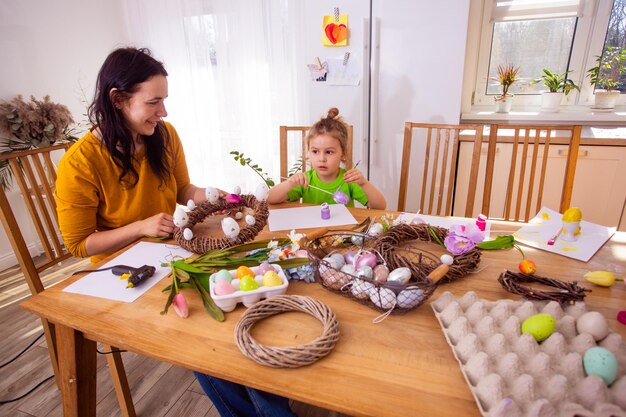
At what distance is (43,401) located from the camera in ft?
4.97

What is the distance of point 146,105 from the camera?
1210 mm

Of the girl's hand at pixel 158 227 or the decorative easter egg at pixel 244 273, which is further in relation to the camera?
the girl's hand at pixel 158 227

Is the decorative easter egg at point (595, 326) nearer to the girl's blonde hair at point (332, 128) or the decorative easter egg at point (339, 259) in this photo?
the decorative easter egg at point (339, 259)

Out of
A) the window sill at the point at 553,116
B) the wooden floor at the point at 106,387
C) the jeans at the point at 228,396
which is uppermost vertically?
the window sill at the point at 553,116

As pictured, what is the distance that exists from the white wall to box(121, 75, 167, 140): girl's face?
1932mm

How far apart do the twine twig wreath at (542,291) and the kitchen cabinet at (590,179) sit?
169cm

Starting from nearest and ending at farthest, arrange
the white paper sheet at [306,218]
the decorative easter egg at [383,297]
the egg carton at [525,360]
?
the egg carton at [525,360], the decorative easter egg at [383,297], the white paper sheet at [306,218]

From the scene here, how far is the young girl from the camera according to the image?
61.4 inches

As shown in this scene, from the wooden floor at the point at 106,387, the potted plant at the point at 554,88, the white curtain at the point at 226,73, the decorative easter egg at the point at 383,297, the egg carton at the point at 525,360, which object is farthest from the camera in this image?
the white curtain at the point at 226,73

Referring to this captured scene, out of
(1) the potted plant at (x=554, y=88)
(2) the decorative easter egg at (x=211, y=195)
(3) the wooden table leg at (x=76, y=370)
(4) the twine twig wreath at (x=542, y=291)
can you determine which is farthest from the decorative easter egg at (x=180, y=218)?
(1) the potted plant at (x=554, y=88)

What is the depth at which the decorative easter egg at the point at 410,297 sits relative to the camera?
0.73 m

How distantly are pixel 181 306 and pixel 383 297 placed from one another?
1.44 feet

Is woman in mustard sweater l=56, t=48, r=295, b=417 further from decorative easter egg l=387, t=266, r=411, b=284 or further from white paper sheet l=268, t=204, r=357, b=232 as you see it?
decorative easter egg l=387, t=266, r=411, b=284

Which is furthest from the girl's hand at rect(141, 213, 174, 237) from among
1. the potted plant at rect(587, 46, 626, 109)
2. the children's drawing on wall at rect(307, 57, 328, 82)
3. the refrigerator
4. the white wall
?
the potted plant at rect(587, 46, 626, 109)
